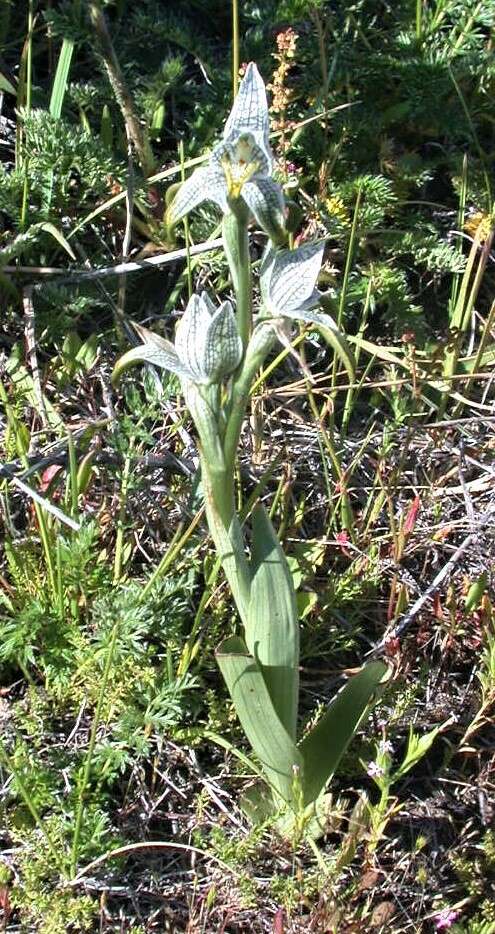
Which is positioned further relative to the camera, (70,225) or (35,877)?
(70,225)

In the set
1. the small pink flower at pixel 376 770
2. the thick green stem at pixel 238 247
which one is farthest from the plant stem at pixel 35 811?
the thick green stem at pixel 238 247

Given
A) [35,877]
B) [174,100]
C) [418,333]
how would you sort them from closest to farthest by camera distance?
[35,877], [418,333], [174,100]

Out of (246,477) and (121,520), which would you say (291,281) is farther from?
(246,477)

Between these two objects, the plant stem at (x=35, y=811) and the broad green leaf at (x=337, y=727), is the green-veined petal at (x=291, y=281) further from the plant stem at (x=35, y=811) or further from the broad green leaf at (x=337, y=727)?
the plant stem at (x=35, y=811)

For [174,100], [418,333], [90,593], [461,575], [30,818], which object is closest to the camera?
[30,818]

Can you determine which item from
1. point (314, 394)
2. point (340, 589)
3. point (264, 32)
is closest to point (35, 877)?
point (340, 589)

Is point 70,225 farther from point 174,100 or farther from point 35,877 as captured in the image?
point 35,877

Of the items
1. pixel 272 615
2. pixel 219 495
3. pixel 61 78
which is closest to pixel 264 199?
pixel 219 495
